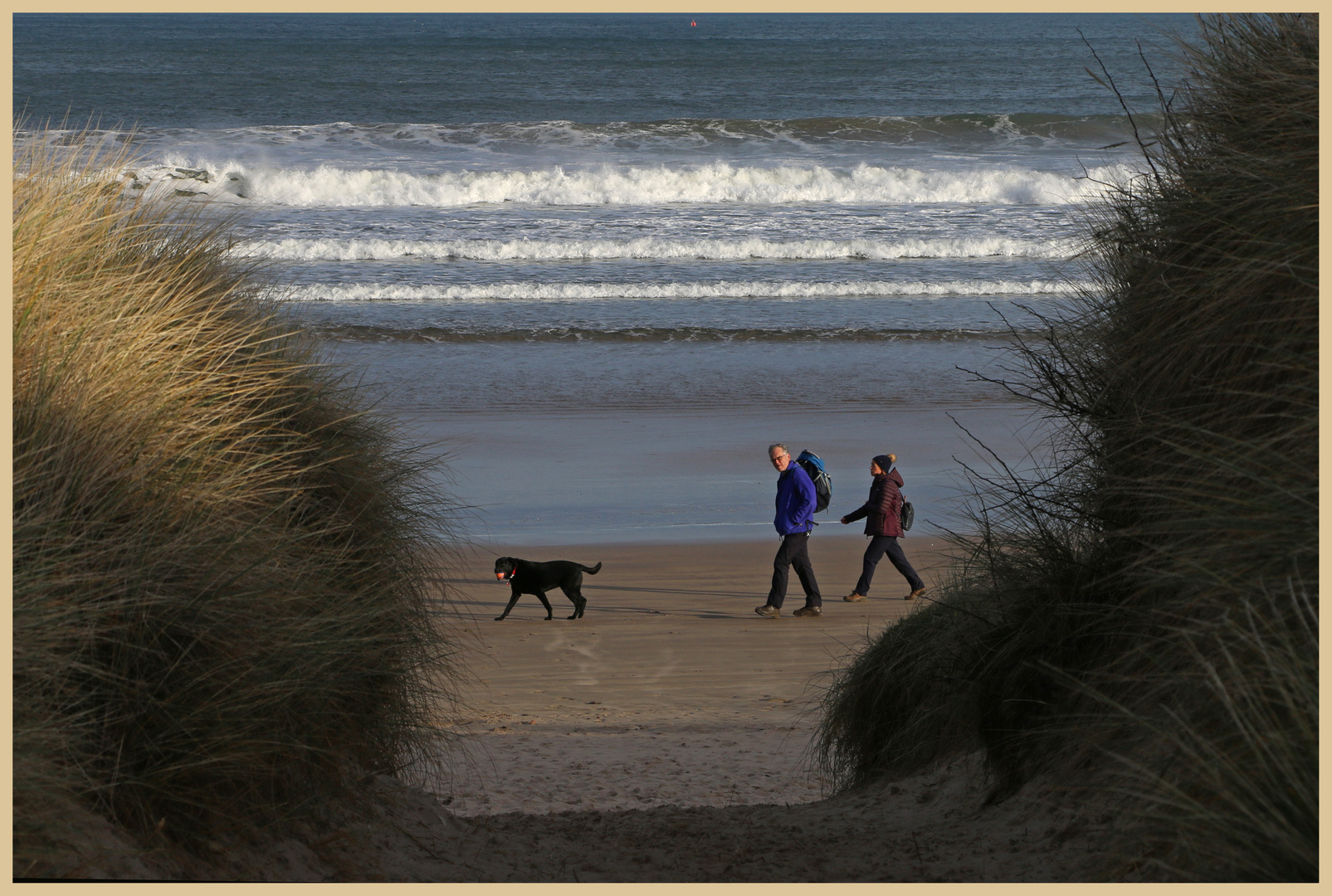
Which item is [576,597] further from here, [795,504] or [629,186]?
[629,186]

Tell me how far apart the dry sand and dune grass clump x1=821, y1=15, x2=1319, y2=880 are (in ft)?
1.31

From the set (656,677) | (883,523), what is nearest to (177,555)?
(656,677)

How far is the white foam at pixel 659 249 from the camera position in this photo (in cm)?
2408

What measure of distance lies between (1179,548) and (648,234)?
23.1 m

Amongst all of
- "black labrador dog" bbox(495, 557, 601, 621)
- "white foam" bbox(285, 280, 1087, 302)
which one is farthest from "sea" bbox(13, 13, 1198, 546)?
"black labrador dog" bbox(495, 557, 601, 621)

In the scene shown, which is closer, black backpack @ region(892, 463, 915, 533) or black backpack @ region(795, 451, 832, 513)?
black backpack @ region(892, 463, 915, 533)

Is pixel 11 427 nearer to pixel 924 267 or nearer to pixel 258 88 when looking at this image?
pixel 924 267

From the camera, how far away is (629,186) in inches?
1236

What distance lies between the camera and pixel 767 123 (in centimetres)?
4003

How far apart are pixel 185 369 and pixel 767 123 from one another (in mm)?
37939

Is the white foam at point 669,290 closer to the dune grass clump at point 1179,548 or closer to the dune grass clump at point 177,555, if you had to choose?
the dune grass clump at point 1179,548

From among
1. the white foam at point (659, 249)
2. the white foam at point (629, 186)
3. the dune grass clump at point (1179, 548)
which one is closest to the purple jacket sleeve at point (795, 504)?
the dune grass clump at point (1179, 548)

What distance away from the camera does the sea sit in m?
12.7

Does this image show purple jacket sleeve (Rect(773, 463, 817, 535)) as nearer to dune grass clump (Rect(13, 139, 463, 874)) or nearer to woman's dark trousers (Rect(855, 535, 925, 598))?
woman's dark trousers (Rect(855, 535, 925, 598))
